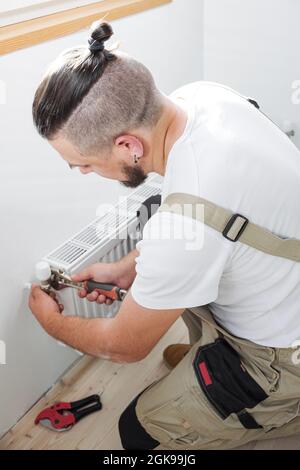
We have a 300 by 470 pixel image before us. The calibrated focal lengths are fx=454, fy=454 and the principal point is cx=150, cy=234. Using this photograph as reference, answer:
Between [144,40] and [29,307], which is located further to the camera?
[144,40]

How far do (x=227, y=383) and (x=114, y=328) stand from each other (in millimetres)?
295

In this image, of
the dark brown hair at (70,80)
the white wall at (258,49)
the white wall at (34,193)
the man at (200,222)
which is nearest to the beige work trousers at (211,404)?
the man at (200,222)

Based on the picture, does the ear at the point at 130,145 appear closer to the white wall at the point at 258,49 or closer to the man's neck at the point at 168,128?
the man's neck at the point at 168,128

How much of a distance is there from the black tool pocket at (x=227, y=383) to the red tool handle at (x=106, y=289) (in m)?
0.25

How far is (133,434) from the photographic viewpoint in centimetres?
118

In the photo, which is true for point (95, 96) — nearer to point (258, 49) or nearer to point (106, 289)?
point (106, 289)

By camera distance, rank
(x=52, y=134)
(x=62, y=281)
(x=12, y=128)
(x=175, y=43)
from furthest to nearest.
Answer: (x=175, y=43) < (x=62, y=281) < (x=12, y=128) < (x=52, y=134)

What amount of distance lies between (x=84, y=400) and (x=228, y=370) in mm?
535

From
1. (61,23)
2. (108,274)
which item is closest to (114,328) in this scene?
(108,274)

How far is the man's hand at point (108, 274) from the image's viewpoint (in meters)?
1.14

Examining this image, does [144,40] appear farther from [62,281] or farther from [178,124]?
[62,281]

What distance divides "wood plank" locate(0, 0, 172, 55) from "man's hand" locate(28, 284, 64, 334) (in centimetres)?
55

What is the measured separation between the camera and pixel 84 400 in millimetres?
1350
